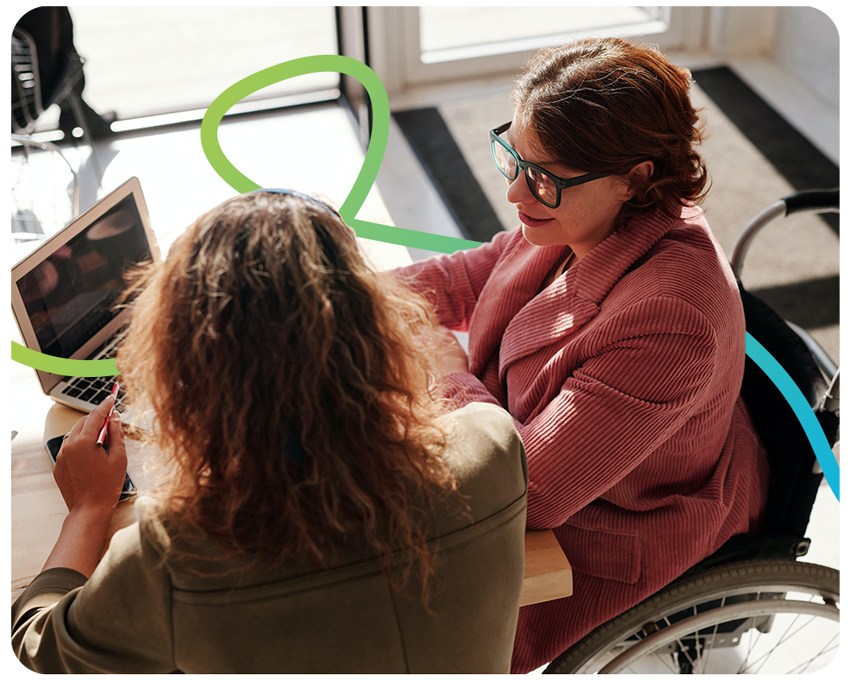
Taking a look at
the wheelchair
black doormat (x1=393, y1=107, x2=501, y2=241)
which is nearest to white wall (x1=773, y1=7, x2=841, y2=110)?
black doormat (x1=393, y1=107, x2=501, y2=241)

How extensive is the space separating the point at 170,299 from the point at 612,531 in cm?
87

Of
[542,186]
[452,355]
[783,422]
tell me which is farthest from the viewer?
[452,355]

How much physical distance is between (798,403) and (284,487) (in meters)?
0.97

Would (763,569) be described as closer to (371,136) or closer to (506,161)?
(506,161)

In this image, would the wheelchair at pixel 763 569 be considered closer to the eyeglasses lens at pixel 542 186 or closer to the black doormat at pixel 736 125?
the eyeglasses lens at pixel 542 186

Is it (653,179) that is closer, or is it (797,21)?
(653,179)

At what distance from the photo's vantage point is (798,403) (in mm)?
1396

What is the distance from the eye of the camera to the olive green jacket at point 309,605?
854mm

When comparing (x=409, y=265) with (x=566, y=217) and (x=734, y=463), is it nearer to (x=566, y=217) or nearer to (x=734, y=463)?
(x=566, y=217)

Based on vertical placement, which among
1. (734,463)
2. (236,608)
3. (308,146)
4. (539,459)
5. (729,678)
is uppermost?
(236,608)

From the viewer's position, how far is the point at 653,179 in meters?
1.29

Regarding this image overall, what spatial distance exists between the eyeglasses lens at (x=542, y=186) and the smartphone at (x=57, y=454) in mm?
799

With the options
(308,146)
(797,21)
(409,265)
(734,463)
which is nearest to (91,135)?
(308,146)

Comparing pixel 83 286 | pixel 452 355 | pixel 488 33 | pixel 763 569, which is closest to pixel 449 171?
pixel 488 33
